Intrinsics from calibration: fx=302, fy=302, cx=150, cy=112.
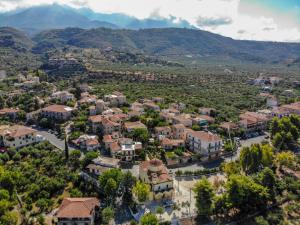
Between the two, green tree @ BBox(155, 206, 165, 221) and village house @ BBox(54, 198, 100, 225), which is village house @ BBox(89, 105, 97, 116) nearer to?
village house @ BBox(54, 198, 100, 225)

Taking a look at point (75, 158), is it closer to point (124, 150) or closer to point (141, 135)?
point (124, 150)

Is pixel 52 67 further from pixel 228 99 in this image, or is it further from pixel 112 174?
pixel 112 174

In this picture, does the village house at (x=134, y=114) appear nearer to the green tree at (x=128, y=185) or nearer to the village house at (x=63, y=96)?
the village house at (x=63, y=96)

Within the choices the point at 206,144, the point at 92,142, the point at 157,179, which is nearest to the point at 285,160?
the point at 206,144

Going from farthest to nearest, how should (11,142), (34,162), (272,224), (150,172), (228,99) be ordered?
(228,99), (11,142), (34,162), (150,172), (272,224)

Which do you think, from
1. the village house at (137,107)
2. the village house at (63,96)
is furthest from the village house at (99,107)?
the village house at (63,96)

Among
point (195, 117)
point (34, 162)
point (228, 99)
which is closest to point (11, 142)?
point (34, 162)
